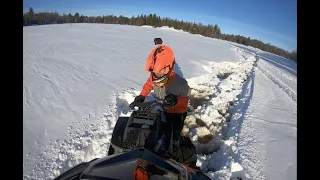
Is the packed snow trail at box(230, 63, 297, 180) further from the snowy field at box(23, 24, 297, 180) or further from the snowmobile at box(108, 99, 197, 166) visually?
the snowmobile at box(108, 99, 197, 166)

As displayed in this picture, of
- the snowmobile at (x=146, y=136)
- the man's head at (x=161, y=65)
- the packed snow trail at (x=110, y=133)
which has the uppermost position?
the man's head at (x=161, y=65)

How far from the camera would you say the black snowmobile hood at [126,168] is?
73.5 inches

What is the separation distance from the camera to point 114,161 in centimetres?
202

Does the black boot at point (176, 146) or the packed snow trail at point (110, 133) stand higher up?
the black boot at point (176, 146)

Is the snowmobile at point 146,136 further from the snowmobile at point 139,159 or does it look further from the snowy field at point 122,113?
the snowy field at point 122,113

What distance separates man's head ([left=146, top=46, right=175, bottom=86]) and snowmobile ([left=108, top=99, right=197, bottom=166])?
99 cm

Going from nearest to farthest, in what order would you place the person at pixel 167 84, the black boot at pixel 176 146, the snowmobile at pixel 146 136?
the snowmobile at pixel 146 136 → the black boot at pixel 176 146 → the person at pixel 167 84

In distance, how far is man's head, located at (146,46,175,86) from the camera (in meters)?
4.39

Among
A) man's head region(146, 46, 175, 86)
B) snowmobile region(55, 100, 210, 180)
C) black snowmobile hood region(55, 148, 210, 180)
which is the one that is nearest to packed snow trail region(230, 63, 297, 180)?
snowmobile region(55, 100, 210, 180)

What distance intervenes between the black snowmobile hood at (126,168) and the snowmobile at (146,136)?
577 mm

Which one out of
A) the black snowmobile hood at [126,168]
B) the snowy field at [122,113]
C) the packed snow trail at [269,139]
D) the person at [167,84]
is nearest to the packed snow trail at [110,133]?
the snowy field at [122,113]
